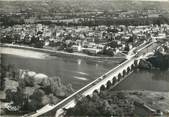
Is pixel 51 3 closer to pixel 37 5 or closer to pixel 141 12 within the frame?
pixel 37 5

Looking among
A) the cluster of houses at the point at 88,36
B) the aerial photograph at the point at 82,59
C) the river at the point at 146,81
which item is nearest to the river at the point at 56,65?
the aerial photograph at the point at 82,59

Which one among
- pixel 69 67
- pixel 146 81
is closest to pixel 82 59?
pixel 69 67

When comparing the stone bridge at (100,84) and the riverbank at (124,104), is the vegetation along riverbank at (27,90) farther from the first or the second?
the riverbank at (124,104)

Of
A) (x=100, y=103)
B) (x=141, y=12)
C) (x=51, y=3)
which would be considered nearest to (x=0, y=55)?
(x=51, y=3)

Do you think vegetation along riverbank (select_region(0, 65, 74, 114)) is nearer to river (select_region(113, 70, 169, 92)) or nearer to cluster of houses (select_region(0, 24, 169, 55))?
cluster of houses (select_region(0, 24, 169, 55))

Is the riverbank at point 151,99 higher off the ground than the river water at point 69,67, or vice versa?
the river water at point 69,67
